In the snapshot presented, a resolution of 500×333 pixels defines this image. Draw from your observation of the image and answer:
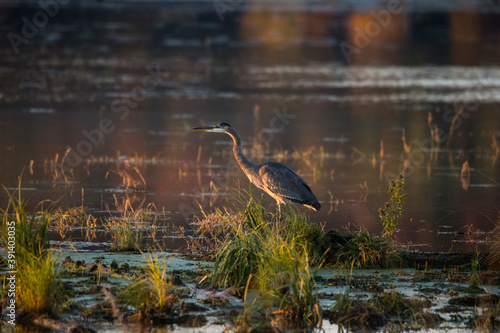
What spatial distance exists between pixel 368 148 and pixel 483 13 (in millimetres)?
43238

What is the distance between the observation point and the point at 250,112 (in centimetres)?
2347

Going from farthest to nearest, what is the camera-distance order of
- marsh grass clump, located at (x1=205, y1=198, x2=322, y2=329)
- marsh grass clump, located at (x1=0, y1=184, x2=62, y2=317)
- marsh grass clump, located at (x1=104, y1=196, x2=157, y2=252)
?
1. marsh grass clump, located at (x1=104, y1=196, x2=157, y2=252)
2. marsh grass clump, located at (x1=205, y1=198, x2=322, y2=329)
3. marsh grass clump, located at (x1=0, y1=184, x2=62, y2=317)

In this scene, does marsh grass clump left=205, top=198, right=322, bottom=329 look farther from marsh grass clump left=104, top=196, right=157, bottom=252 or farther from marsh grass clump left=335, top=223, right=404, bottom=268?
marsh grass clump left=104, top=196, right=157, bottom=252

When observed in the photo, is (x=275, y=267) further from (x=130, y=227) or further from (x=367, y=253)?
(x=130, y=227)

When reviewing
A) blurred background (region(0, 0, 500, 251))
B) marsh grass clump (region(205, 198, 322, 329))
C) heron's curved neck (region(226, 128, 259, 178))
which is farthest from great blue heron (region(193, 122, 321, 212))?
marsh grass clump (region(205, 198, 322, 329))

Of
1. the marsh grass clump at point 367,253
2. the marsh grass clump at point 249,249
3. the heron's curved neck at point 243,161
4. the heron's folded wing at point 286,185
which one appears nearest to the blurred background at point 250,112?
the marsh grass clump at point 249,249

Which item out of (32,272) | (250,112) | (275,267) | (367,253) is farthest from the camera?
(250,112)

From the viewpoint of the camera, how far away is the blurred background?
13.7m

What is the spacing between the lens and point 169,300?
7.55 m

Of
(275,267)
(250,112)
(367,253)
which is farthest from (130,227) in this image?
(250,112)

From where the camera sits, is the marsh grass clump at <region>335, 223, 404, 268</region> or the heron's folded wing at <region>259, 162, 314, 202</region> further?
the heron's folded wing at <region>259, 162, 314, 202</region>

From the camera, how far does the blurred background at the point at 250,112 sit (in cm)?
1370

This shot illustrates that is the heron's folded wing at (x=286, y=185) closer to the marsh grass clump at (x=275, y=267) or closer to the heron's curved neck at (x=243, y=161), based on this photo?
the heron's curved neck at (x=243, y=161)

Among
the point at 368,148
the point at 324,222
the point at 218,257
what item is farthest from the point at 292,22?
the point at 218,257
